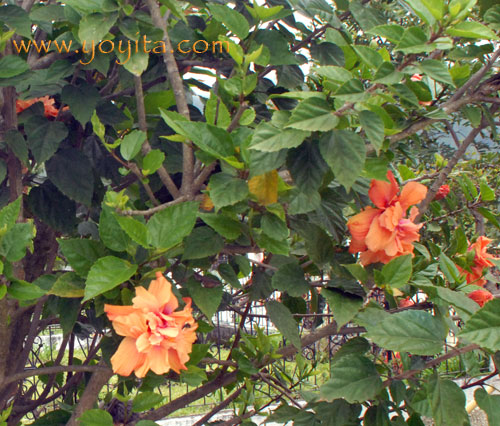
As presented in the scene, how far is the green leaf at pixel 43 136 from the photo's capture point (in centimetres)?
83

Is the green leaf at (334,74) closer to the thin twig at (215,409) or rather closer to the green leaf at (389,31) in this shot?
the green leaf at (389,31)

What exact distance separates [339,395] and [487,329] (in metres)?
0.22

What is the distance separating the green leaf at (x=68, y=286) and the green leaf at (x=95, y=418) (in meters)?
0.18

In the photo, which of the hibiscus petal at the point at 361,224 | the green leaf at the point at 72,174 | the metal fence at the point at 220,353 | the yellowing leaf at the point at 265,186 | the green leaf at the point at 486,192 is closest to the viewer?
the yellowing leaf at the point at 265,186

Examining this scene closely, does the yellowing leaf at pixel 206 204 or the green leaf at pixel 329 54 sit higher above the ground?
the green leaf at pixel 329 54

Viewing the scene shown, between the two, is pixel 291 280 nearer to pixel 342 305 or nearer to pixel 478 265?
pixel 342 305

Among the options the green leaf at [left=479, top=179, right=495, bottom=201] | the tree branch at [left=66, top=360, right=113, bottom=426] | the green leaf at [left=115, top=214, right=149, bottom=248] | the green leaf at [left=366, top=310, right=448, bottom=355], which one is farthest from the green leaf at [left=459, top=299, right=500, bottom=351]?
the tree branch at [left=66, top=360, right=113, bottom=426]

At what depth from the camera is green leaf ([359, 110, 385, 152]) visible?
1.88 ft

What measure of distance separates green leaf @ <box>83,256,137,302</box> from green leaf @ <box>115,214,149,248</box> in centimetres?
4

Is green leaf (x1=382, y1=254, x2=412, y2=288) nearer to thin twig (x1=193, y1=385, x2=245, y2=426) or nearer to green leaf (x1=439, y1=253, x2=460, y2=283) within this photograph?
green leaf (x1=439, y1=253, x2=460, y2=283)

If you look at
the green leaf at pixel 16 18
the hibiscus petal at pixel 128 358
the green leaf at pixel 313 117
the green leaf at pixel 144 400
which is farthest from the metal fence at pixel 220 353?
the green leaf at pixel 16 18

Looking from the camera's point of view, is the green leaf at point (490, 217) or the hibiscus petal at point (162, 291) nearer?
the hibiscus petal at point (162, 291)

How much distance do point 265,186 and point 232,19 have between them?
251 mm

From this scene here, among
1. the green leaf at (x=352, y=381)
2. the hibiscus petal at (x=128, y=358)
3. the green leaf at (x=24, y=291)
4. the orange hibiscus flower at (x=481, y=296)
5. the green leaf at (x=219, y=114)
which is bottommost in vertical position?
the green leaf at (x=352, y=381)
